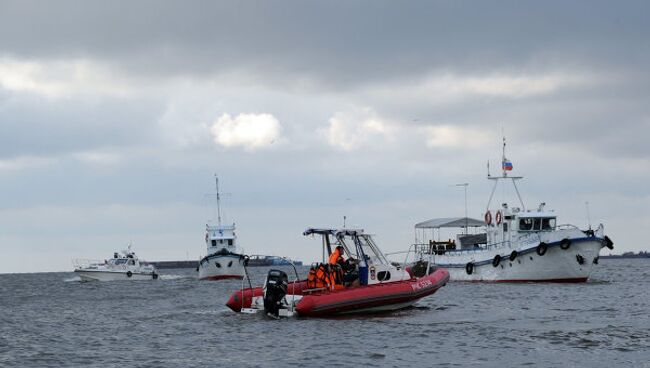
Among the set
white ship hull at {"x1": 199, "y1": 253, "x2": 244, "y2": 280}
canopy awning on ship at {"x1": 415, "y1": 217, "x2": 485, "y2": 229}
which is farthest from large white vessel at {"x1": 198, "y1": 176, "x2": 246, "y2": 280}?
canopy awning on ship at {"x1": 415, "y1": 217, "x2": 485, "y2": 229}

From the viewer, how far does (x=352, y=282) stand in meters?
34.0

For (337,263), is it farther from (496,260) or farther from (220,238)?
(220,238)

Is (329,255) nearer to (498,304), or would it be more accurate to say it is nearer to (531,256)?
(498,304)

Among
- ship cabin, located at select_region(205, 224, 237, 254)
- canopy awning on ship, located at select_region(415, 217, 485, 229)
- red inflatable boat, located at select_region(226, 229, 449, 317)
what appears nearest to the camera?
red inflatable boat, located at select_region(226, 229, 449, 317)

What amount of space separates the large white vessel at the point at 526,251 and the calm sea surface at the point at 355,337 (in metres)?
12.3

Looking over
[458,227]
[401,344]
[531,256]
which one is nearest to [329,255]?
[401,344]

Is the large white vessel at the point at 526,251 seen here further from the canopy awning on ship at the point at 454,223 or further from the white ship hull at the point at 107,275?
the white ship hull at the point at 107,275

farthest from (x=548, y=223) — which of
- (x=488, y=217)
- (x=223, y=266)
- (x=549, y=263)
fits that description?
(x=223, y=266)

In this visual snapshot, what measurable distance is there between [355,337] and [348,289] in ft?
14.1

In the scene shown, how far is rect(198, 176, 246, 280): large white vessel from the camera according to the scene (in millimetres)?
83562

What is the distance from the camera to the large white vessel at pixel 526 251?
55250 mm

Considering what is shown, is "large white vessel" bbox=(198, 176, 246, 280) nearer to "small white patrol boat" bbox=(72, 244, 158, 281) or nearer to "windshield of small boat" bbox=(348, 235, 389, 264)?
"small white patrol boat" bbox=(72, 244, 158, 281)

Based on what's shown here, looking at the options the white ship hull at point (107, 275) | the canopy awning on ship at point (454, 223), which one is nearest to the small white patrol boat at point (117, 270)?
the white ship hull at point (107, 275)

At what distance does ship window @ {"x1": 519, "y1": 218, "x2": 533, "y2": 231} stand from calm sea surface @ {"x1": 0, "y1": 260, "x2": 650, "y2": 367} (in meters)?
15.6
